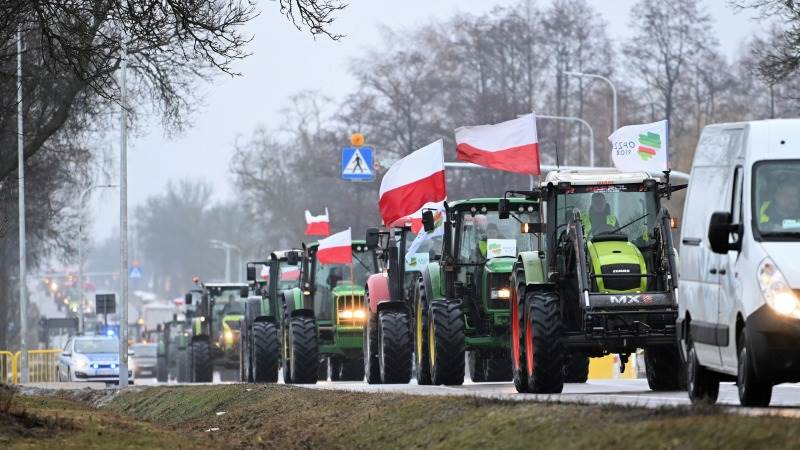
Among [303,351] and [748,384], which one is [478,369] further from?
[748,384]

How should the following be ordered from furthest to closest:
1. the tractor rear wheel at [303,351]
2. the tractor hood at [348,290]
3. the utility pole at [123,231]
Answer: the utility pole at [123,231] → the tractor hood at [348,290] → the tractor rear wheel at [303,351]

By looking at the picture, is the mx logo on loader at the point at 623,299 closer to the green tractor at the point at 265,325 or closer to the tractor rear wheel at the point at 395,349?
the tractor rear wheel at the point at 395,349

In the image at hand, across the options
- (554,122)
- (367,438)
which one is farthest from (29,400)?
(554,122)

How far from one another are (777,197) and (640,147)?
1389 centimetres

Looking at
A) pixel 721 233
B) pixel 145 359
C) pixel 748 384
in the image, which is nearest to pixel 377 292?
pixel 721 233

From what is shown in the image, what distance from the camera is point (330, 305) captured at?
118 feet

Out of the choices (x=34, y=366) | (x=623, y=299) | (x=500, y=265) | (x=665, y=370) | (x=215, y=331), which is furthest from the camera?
(x=34, y=366)

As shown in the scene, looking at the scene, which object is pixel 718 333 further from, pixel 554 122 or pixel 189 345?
pixel 554 122

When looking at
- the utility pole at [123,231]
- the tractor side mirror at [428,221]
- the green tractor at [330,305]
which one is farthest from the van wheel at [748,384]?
the utility pole at [123,231]

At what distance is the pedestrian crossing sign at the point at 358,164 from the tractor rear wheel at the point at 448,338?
2537 centimetres

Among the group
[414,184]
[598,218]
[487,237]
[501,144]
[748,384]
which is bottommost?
[748,384]

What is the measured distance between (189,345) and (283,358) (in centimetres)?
1286

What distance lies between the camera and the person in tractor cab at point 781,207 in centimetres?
1533

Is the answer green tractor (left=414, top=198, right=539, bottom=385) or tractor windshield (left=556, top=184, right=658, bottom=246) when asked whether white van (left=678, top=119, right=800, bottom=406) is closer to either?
tractor windshield (left=556, top=184, right=658, bottom=246)
